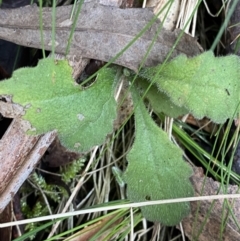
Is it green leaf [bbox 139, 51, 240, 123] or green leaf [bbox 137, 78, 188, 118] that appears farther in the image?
green leaf [bbox 137, 78, 188, 118]

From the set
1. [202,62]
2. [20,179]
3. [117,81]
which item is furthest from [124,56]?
[20,179]

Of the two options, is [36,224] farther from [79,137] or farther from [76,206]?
[79,137]

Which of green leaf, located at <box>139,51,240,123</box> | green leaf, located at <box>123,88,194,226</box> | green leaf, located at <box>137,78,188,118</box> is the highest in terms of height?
green leaf, located at <box>139,51,240,123</box>

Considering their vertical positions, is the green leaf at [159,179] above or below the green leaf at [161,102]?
below

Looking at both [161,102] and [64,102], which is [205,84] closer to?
[161,102]

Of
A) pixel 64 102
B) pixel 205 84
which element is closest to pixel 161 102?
pixel 205 84
